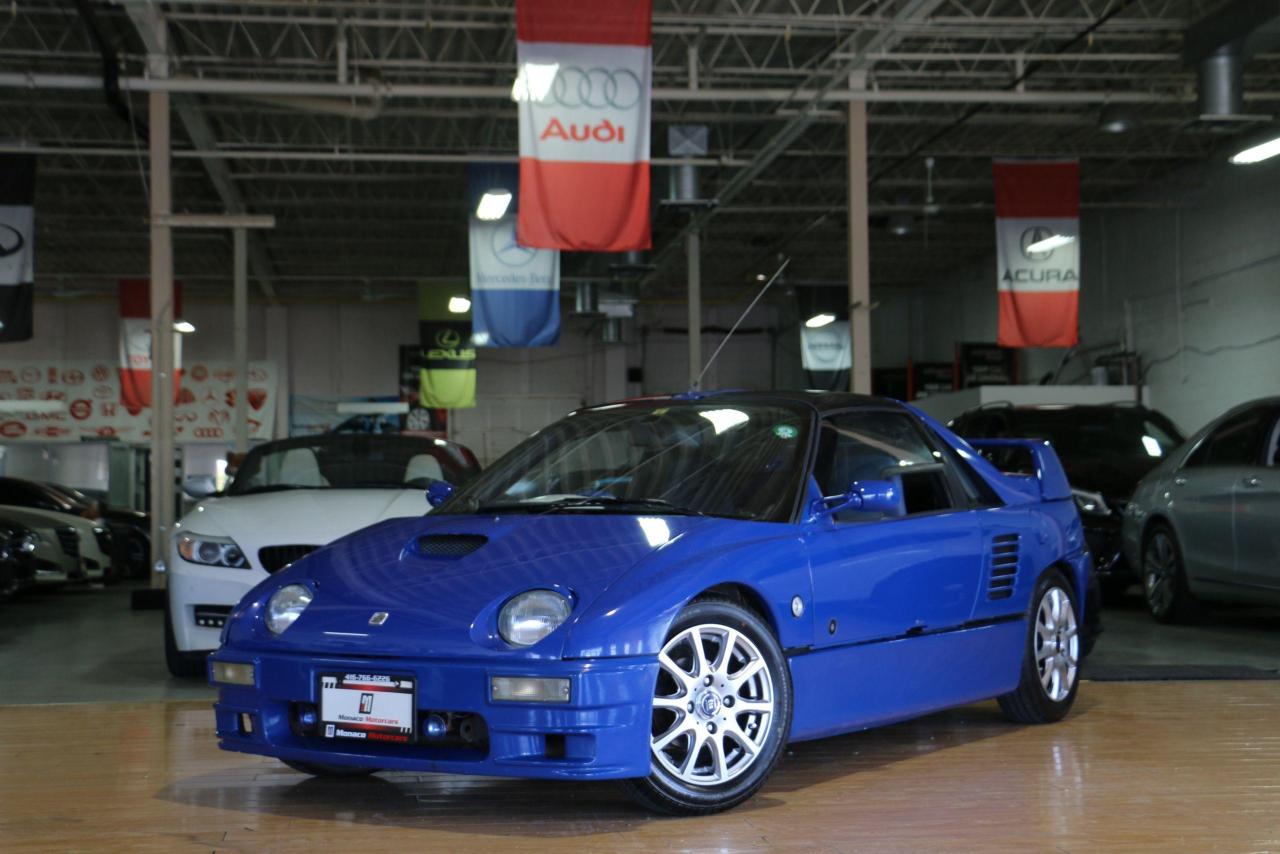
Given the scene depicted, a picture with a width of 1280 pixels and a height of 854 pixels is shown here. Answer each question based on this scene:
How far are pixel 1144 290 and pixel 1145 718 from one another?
747 inches

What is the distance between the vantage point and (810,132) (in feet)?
71.4

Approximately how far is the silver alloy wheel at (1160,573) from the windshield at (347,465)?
186 inches

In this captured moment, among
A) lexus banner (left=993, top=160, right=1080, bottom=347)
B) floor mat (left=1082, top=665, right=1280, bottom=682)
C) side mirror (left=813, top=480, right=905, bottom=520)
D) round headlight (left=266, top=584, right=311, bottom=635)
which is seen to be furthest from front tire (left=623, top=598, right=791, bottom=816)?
lexus banner (left=993, top=160, right=1080, bottom=347)

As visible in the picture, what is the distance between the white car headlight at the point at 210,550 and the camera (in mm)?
7184

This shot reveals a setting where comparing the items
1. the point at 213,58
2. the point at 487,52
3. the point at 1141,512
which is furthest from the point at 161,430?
the point at 1141,512

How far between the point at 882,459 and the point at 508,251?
1323 cm

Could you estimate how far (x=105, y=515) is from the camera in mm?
18688

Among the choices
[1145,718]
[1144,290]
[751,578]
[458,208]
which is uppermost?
[458,208]

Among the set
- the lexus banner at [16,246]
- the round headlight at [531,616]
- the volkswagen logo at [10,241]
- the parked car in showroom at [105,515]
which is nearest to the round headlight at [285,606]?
the round headlight at [531,616]

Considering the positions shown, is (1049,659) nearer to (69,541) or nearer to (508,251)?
(69,541)

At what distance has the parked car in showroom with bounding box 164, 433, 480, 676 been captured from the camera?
282 inches

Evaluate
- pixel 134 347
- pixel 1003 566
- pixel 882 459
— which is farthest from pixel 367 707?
pixel 134 347

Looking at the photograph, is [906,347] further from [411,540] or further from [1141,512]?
[411,540]

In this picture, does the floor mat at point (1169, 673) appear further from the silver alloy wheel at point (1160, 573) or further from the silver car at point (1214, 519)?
the silver alloy wheel at point (1160, 573)
